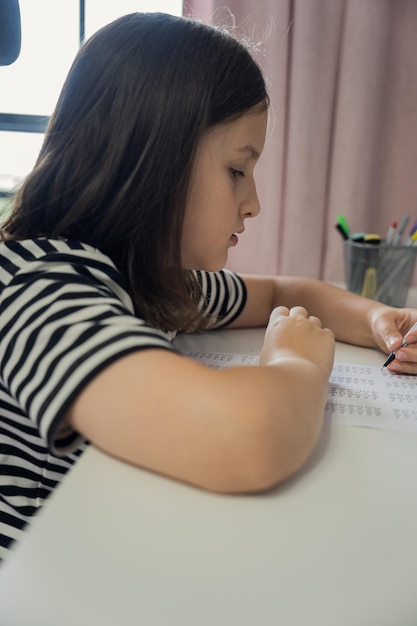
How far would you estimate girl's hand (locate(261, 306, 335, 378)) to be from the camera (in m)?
0.58

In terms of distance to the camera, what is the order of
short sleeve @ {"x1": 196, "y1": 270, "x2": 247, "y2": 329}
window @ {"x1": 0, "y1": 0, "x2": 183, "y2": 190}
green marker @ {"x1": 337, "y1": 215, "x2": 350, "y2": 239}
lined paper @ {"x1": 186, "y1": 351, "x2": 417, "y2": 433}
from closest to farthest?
lined paper @ {"x1": 186, "y1": 351, "x2": 417, "y2": 433} → short sleeve @ {"x1": 196, "y1": 270, "x2": 247, "y2": 329} → green marker @ {"x1": 337, "y1": 215, "x2": 350, "y2": 239} → window @ {"x1": 0, "y1": 0, "x2": 183, "y2": 190}

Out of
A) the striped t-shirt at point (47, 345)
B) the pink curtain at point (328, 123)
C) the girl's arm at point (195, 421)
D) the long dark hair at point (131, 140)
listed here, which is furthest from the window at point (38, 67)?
the girl's arm at point (195, 421)

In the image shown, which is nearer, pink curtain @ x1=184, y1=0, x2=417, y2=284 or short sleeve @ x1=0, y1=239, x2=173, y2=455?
short sleeve @ x1=0, y1=239, x2=173, y2=455

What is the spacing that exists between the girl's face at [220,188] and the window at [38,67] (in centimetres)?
81

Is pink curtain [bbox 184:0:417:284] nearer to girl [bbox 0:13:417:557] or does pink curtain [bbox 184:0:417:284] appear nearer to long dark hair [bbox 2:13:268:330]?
girl [bbox 0:13:417:557]

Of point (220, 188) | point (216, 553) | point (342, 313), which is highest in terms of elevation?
point (220, 188)

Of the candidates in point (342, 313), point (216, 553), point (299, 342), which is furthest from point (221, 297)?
point (216, 553)

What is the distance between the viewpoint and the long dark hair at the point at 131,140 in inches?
22.9

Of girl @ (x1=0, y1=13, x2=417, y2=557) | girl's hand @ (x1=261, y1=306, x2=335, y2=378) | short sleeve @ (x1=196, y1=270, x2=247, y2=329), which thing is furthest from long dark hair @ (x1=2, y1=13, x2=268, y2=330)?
short sleeve @ (x1=196, y1=270, x2=247, y2=329)

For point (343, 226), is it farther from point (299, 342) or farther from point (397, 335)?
point (299, 342)

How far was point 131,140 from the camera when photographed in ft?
1.91

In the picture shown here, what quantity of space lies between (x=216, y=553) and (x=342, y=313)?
0.56 m

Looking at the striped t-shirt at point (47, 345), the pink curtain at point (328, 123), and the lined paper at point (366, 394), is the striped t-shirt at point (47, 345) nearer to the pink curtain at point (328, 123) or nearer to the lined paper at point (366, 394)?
the lined paper at point (366, 394)

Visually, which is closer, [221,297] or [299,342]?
[299,342]
